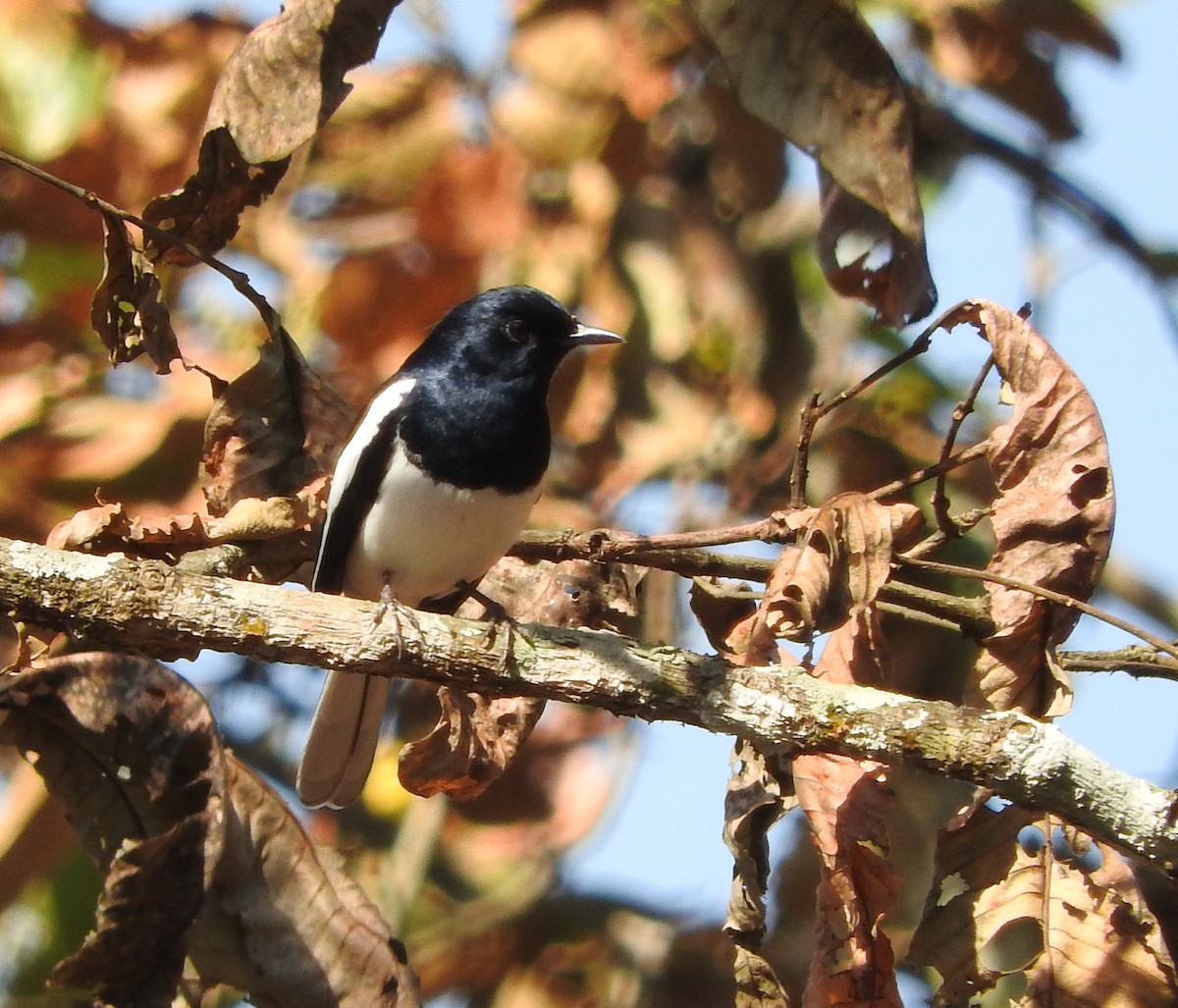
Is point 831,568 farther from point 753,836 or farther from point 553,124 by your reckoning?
point 553,124

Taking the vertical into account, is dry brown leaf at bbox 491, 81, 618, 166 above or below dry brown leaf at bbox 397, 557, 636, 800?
above

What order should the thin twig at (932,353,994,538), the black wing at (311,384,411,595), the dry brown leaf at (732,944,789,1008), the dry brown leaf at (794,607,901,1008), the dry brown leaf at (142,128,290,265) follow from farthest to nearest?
the black wing at (311,384,411,595), the dry brown leaf at (142,128,290,265), the thin twig at (932,353,994,538), the dry brown leaf at (732,944,789,1008), the dry brown leaf at (794,607,901,1008)

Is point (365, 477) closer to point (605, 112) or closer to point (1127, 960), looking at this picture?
point (605, 112)

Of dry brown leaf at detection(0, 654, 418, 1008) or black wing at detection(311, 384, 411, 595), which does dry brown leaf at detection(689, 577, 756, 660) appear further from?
black wing at detection(311, 384, 411, 595)

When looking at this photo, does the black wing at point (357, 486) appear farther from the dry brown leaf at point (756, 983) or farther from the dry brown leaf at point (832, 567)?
the dry brown leaf at point (756, 983)

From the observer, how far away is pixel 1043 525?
7.77ft

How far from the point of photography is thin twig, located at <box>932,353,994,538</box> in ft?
8.34

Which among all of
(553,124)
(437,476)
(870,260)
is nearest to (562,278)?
(553,124)

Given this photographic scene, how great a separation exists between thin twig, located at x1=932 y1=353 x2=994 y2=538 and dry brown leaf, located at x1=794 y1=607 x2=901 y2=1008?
0.49 m

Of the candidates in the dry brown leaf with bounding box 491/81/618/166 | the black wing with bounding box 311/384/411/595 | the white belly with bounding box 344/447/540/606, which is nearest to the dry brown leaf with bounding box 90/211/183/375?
the black wing with bounding box 311/384/411/595

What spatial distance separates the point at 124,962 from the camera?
2012mm

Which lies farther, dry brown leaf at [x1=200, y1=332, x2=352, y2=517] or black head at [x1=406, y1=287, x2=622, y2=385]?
black head at [x1=406, y1=287, x2=622, y2=385]

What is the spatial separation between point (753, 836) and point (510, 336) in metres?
2.00

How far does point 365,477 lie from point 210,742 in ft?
5.12
